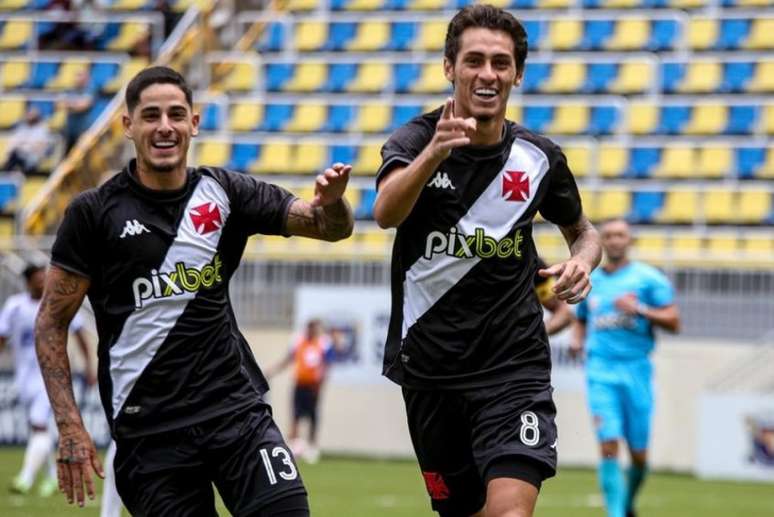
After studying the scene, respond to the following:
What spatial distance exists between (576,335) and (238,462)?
25.0 ft

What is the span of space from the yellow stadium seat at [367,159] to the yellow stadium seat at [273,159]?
Answer: 121cm

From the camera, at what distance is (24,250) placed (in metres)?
21.9

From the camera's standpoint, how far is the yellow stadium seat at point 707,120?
2441 cm

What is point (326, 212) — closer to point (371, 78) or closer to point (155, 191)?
point (155, 191)

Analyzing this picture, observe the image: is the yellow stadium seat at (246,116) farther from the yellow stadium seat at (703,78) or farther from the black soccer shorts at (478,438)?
the black soccer shorts at (478,438)

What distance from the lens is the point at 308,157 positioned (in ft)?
83.8

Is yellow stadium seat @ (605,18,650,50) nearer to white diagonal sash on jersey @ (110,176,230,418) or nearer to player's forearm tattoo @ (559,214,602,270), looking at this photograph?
player's forearm tattoo @ (559,214,602,270)

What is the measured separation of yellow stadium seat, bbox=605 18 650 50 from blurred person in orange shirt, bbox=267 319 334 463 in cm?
740

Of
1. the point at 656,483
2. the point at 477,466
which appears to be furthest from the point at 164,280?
the point at 656,483

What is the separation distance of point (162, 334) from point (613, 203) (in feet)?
55.6

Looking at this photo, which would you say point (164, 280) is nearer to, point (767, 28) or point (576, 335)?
point (576, 335)

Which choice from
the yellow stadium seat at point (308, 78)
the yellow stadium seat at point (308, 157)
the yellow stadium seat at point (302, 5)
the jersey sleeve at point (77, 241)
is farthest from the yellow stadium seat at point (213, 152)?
the jersey sleeve at point (77, 241)

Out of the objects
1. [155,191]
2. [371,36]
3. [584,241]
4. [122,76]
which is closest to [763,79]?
[371,36]

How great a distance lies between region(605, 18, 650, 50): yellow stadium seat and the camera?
25906 mm
